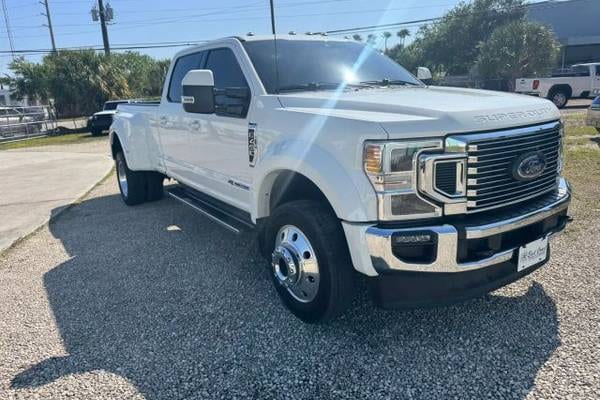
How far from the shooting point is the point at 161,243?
5.32 m

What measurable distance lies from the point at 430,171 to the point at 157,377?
1.97 metres

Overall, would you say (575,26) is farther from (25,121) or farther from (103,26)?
(25,121)

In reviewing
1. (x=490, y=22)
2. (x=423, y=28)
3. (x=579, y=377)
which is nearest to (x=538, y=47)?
(x=490, y=22)

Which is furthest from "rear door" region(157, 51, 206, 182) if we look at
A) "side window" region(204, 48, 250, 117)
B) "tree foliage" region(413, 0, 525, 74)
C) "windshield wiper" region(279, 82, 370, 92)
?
"tree foliage" region(413, 0, 525, 74)

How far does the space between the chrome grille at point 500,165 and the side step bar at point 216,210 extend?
1915mm

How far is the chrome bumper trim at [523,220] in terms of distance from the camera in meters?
2.65

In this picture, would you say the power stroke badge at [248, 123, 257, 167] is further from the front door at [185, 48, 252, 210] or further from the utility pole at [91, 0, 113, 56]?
the utility pole at [91, 0, 113, 56]

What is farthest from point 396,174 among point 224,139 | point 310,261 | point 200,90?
point 224,139

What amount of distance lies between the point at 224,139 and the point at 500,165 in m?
2.35

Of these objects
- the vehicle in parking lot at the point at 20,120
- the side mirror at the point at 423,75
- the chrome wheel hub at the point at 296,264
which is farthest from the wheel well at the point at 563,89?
the vehicle in parking lot at the point at 20,120

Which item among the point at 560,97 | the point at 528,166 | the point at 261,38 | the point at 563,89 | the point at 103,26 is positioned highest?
the point at 103,26

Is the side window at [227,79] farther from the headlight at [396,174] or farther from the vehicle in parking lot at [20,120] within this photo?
the vehicle in parking lot at [20,120]

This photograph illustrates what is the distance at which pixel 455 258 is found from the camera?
2648 mm

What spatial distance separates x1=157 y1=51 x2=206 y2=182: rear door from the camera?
5.11 metres
